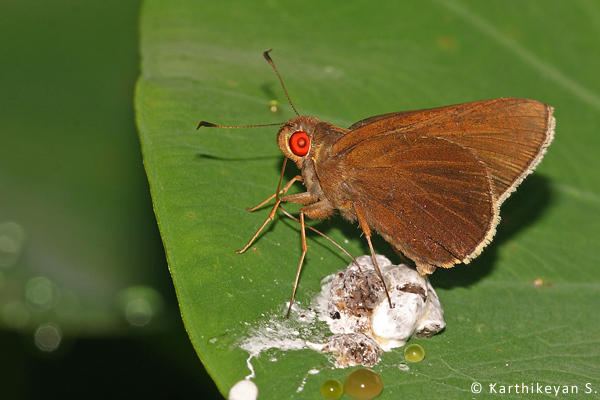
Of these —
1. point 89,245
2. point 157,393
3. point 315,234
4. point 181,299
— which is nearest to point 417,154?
point 315,234

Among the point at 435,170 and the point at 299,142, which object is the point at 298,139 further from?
the point at 435,170

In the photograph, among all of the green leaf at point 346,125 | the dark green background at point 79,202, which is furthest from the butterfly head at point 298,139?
the dark green background at point 79,202

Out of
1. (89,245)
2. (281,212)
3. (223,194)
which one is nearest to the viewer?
(223,194)

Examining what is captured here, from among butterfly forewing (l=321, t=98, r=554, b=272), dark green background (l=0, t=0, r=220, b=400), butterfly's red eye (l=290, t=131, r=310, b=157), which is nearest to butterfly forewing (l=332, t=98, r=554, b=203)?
butterfly forewing (l=321, t=98, r=554, b=272)

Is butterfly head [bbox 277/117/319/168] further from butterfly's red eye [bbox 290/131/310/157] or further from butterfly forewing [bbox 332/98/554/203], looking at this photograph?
butterfly forewing [bbox 332/98/554/203]

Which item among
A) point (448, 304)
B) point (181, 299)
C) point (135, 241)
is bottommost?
point (135, 241)

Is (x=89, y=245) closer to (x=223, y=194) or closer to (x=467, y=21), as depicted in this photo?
(x=223, y=194)

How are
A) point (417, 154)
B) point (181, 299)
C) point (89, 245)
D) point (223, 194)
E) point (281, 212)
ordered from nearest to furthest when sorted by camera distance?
point (181, 299) → point (417, 154) → point (223, 194) → point (281, 212) → point (89, 245)
